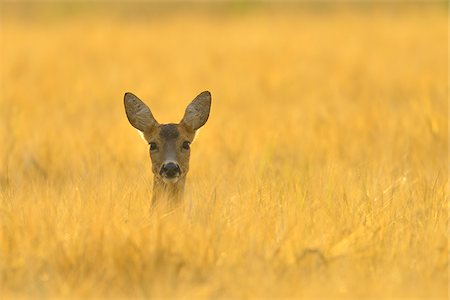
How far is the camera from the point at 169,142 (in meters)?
6.57

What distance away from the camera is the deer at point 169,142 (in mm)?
6383

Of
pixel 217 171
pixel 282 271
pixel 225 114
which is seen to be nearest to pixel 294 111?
pixel 225 114

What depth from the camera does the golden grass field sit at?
5.29 meters

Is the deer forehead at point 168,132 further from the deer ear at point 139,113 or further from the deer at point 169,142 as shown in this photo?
the deer ear at point 139,113

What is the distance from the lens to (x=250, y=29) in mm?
22766

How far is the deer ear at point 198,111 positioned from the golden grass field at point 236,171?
0.41 metres

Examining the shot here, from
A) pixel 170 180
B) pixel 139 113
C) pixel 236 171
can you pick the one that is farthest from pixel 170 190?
pixel 236 171

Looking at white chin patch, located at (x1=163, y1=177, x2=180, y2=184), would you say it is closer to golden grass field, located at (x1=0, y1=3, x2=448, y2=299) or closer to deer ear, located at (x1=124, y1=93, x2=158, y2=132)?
golden grass field, located at (x1=0, y1=3, x2=448, y2=299)

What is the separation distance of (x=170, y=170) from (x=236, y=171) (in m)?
1.60

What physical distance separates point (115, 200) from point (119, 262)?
75 cm

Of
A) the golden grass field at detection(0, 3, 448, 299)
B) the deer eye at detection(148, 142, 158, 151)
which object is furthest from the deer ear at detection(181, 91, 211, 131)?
the golden grass field at detection(0, 3, 448, 299)

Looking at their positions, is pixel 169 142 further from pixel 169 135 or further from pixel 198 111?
pixel 198 111

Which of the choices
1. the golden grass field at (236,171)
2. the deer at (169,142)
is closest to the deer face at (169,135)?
the deer at (169,142)

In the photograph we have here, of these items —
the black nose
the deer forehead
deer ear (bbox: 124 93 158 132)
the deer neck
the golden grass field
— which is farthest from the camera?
deer ear (bbox: 124 93 158 132)
